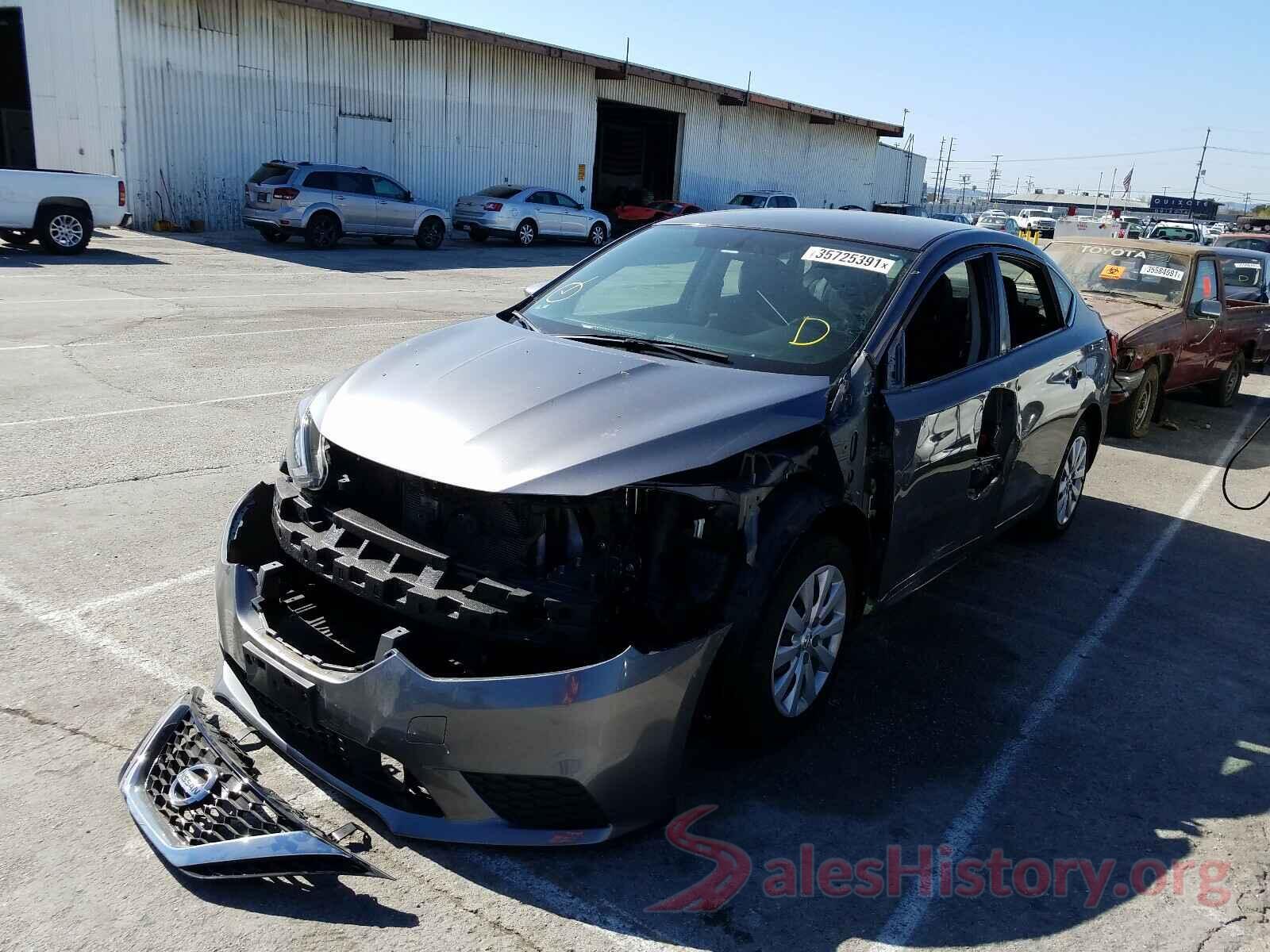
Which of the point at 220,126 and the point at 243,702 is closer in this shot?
the point at 243,702

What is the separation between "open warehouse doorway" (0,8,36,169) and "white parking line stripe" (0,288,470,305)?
15659mm

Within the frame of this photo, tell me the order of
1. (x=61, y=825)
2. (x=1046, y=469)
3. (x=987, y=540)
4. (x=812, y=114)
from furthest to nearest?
1. (x=812, y=114)
2. (x=1046, y=469)
3. (x=987, y=540)
4. (x=61, y=825)

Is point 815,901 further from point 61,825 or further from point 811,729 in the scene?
point 61,825

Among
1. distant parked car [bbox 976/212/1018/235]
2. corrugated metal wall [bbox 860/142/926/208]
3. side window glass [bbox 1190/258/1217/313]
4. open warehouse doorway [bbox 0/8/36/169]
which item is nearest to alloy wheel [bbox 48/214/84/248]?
open warehouse doorway [bbox 0/8/36/169]

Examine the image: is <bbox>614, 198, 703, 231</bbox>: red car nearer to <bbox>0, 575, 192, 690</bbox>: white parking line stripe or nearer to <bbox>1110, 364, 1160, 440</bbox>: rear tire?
<bbox>1110, 364, 1160, 440</bbox>: rear tire

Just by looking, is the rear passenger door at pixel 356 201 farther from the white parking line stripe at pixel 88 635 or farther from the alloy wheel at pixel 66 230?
the white parking line stripe at pixel 88 635

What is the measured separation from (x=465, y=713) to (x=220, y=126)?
82.2 feet

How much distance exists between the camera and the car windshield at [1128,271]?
33.2 feet

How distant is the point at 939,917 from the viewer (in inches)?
119

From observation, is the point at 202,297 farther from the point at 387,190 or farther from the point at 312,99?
the point at 312,99

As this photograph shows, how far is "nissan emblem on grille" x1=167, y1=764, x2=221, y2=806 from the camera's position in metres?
3.00

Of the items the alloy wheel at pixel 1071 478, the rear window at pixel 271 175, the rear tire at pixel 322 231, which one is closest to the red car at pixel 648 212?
the rear tire at pixel 322 231

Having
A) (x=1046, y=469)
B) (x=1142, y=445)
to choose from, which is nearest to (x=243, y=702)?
(x=1046, y=469)

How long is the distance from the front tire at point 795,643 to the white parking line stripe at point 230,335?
29.1ft
